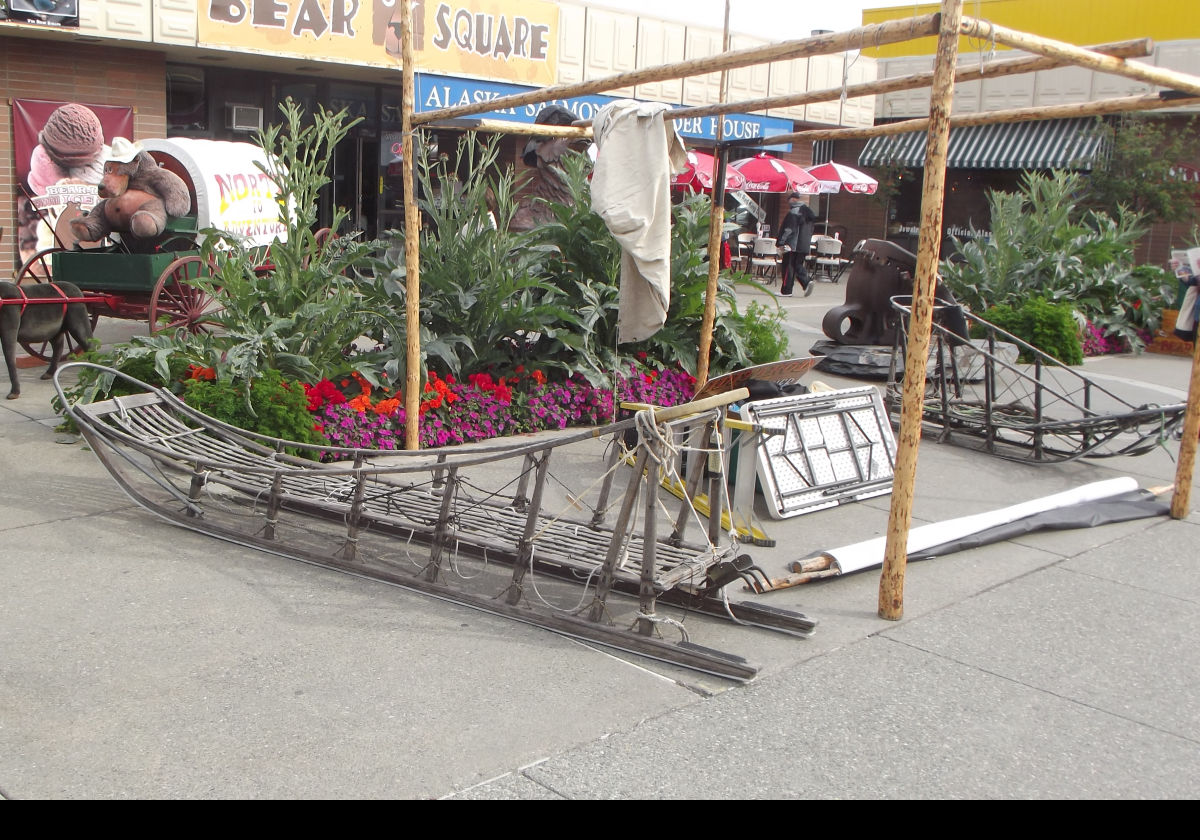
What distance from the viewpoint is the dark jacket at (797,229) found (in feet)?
67.3

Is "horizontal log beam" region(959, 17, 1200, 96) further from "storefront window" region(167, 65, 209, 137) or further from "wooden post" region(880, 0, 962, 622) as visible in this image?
"storefront window" region(167, 65, 209, 137)

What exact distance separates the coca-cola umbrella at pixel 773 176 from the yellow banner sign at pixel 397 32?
4.24m

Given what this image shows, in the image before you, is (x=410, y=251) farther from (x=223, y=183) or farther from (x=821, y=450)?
(x=223, y=183)

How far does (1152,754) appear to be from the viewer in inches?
154

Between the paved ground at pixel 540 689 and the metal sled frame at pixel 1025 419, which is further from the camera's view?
the metal sled frame at pixel 1025 419

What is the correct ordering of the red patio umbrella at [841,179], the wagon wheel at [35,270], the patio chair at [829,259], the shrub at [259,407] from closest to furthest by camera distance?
the shrub at [259,407]
the wagon wheel at [35,270]
the red patio umbrella at [841,179]
the patio chair at [829,259]

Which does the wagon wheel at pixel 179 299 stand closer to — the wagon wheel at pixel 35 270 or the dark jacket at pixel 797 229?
the wagon wheel at pixel 35 270

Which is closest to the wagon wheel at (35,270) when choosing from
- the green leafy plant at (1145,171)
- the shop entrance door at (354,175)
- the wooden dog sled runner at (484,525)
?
the wooden dog sled runner at (484,525)

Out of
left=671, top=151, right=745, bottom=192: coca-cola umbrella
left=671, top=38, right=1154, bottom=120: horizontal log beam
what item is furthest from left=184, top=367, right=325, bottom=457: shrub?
left=671, top=151, right=745, bottom=192: coca-cola umbrella

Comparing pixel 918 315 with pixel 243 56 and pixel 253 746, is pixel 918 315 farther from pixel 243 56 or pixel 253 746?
pixel 243 56

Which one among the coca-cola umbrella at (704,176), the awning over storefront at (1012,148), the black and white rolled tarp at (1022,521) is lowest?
the black and white rolled tarp at (1022,521)

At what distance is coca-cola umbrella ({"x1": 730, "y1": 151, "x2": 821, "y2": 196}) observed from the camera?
2062 centimetres

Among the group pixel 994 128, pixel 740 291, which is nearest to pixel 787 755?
pixel 740 291

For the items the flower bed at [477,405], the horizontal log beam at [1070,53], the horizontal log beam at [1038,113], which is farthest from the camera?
the flower bed at [477,405]
